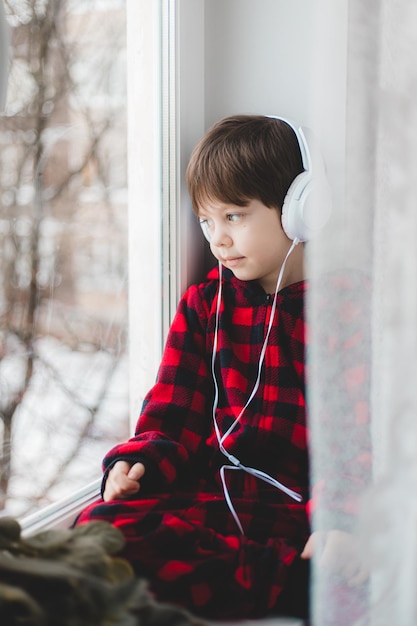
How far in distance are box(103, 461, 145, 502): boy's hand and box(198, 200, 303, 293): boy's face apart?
1.24 feet

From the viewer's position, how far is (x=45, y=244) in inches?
43.7

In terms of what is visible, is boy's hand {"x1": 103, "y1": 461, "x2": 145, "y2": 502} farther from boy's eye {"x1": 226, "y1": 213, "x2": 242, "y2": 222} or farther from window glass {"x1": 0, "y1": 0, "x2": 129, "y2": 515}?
boy's eye {"x1": 226, "y1": 213, "x2": 242, "y2": 222}

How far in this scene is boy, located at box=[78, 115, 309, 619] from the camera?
0.99 m

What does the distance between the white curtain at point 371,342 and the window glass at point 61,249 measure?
0.57m

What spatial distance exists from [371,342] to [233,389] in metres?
0.50

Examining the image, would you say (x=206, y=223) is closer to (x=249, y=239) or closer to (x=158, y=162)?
(x=249, y=239)

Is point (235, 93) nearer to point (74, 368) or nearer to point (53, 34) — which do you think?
point (53, 34)

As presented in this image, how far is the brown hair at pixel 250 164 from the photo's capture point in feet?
3.61

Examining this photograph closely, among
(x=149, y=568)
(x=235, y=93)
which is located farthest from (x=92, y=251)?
(x=149, y=568)

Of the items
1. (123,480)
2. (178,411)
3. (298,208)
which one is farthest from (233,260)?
(123,480)

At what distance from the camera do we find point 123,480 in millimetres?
1004

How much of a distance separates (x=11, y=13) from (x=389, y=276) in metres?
0.72

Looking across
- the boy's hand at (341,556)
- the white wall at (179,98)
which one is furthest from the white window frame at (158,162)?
the boy's hand at (341,556)

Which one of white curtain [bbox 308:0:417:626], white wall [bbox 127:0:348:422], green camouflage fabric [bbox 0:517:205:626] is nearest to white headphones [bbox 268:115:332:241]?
white wall [bbox 127:0:348:422]
